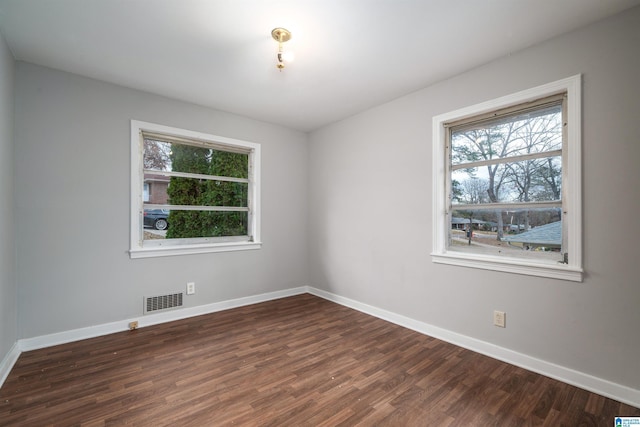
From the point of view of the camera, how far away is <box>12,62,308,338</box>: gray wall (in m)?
2.57

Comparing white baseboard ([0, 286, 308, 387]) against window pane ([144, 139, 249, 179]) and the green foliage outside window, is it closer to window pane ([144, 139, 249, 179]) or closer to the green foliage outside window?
the green foliage outside window

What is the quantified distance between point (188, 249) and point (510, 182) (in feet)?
11.3

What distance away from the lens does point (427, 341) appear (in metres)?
2.78

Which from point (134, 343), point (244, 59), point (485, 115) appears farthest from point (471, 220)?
point (134, 343)

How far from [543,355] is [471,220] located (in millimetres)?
1206

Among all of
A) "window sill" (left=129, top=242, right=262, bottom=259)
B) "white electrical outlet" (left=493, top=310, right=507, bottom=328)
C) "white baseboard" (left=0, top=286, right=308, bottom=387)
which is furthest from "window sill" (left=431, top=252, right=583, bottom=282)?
"white baseboard" (left=0, top=286, right=308, bottom=387)

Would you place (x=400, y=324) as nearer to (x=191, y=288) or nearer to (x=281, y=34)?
(x=191, y=288)

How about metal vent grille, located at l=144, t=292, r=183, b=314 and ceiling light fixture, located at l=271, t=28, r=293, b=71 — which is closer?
ceiling light fixture, located at l=271, t=28, r=293, b=71

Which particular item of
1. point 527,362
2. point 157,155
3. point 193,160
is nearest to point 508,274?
point 527,362

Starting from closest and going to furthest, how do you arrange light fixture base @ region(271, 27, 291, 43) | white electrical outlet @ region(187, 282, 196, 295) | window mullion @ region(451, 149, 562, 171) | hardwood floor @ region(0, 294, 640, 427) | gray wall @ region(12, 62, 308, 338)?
hardwood floor @ region(0, 294, 640, 427) < light fixture base @ region(271, 27, 291, 43) < window mullion @ region(451, 149, 562, 171) < gray wall @ region(12, 62, 308, 338) < white electrical outlet @ region(187, 282, 196, 295)

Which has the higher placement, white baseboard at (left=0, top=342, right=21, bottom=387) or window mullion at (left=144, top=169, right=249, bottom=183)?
window mullion at (left=144, top=169, right=249, bottom=183)

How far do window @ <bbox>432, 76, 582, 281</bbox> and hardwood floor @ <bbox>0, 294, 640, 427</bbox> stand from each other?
89 cm

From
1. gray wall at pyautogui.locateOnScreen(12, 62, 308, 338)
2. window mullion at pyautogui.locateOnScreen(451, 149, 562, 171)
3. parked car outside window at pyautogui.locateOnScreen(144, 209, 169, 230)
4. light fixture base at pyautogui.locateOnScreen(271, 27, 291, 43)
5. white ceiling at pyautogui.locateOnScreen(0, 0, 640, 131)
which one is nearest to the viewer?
white ceiling at pyautogui.locateOnScreen(0, 0, 640, 131)

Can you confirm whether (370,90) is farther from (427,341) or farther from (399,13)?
(427,341)
